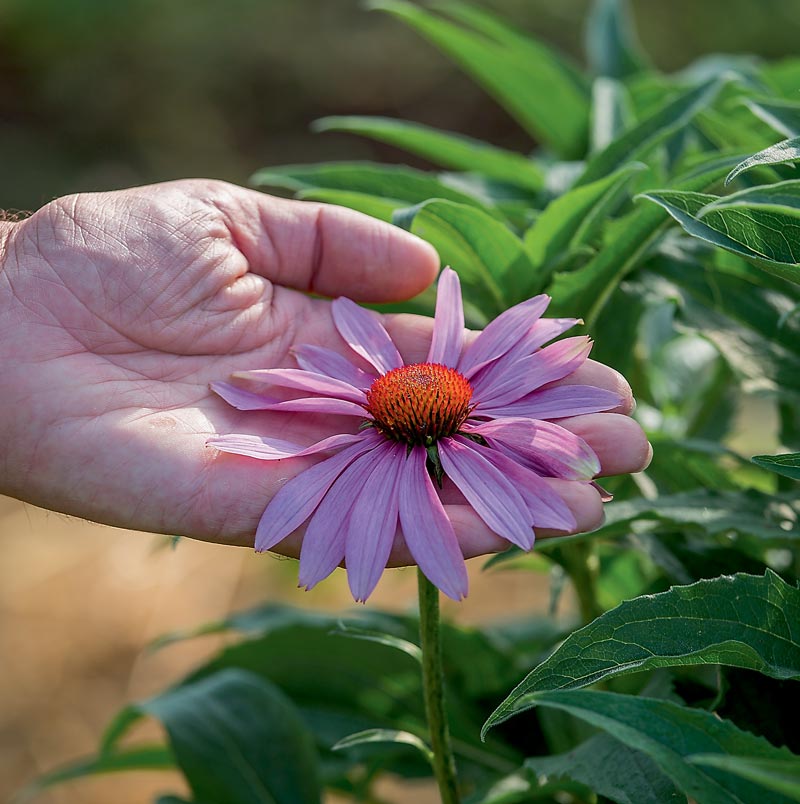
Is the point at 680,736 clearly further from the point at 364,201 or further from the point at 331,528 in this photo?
the point at 364,201

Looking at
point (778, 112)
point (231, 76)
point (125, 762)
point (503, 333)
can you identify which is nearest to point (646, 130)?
point (778, 112)

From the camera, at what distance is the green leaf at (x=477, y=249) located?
3.06 feet

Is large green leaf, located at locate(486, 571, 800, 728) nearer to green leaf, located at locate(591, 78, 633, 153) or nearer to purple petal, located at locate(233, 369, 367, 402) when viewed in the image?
purple petal, located at locate(233, 369, 367, 402)

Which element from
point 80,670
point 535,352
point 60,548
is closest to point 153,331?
point 535,352

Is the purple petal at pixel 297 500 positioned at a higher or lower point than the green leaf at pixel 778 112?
lower

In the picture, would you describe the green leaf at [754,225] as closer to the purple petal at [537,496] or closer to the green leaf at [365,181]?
the purple petal at [537,496]

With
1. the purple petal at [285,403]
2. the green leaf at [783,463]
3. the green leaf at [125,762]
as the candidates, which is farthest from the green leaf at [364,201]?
the green leaf at [125,762]

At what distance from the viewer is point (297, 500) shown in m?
0.82

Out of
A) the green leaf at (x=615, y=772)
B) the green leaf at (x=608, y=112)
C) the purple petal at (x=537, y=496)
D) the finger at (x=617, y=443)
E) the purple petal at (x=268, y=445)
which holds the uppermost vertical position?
the green leaf at (x=608, y=112)

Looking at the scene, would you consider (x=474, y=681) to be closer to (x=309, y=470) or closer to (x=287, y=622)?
(x=287, y=622)

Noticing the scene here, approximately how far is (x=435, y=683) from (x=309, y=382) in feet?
0.96

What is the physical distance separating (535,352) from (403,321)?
7.1 inches

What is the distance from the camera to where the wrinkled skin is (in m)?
0.90

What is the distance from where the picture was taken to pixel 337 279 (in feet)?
3.59
